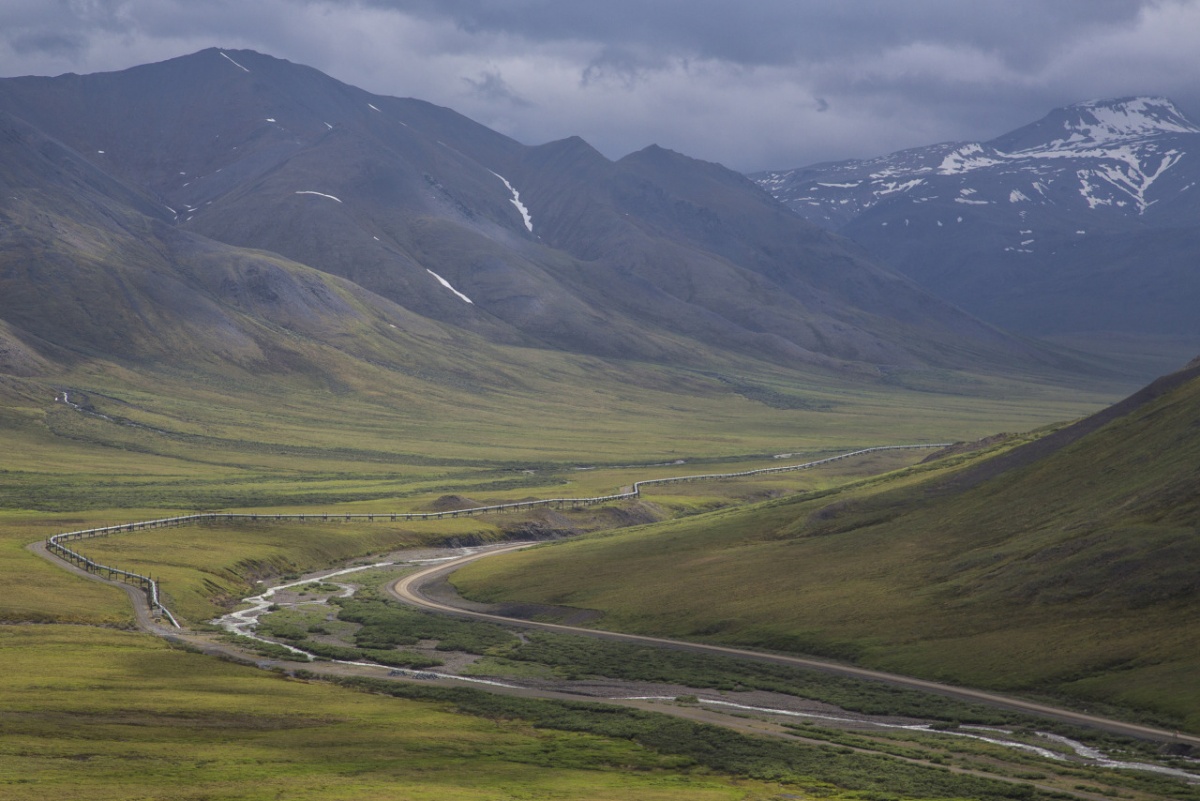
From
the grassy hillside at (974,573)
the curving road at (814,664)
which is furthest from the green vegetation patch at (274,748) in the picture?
the grassy hillside at (974,573)

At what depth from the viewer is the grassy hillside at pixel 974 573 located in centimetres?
8138

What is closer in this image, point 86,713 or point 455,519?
point 86,713

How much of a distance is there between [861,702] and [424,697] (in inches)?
1040

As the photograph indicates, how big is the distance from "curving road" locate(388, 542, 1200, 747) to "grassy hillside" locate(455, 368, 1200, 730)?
1901 millimetres

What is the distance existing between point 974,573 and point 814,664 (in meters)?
19.5

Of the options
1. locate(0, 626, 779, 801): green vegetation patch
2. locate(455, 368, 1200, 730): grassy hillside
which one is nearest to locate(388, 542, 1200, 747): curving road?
locate(455, 368, 1200, 730): grassy hillside

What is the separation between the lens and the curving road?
68.8 meters

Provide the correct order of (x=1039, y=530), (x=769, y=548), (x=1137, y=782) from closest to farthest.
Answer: (x=1137, y=782) → (x=1039, y=530) → (x=769, y=548)

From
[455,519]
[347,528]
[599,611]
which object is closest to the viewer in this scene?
[599,611]

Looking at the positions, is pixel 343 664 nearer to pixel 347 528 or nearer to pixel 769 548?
pixel 769 548

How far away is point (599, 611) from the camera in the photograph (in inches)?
4434

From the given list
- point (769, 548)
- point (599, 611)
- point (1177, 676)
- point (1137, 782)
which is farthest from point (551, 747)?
point (769, 548)

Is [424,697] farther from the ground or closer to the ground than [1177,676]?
closer to the ground

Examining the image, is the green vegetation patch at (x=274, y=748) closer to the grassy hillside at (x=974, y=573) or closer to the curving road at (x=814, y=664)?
the curving road at (x=814, y=664)
